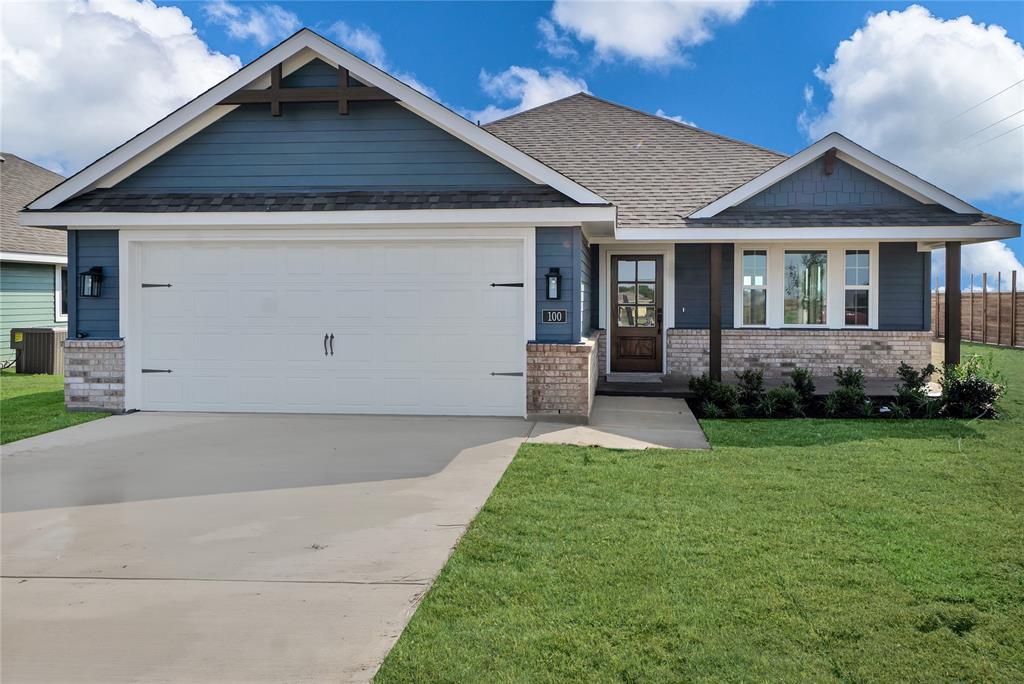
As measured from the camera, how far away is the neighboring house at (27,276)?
17281 millimetres

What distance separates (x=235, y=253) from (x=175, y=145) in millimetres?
1719

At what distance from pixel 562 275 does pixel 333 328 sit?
3.19 m

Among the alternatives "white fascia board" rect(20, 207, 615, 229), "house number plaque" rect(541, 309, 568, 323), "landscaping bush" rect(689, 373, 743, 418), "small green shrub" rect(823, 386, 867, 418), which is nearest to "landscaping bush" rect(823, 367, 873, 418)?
"small green shrub" rect(823, 386, 867, 418)

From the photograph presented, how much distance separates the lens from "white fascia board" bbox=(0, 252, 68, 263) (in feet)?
54.4

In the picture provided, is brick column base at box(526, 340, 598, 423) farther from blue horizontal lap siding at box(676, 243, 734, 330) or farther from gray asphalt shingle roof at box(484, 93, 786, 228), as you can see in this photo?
blue horizontal lap siding at box(676, 243, 734, 330)

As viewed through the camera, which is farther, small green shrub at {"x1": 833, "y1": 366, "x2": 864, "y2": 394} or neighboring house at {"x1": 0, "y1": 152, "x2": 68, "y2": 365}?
neighboring house at {"x1": 0, "y1": 152, "x2": 68, "y2": 365}

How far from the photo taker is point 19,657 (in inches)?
137

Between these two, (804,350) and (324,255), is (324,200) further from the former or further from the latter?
(804,350)

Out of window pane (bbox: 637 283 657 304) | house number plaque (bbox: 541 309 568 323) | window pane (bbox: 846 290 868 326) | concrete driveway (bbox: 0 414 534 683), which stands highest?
window pane (bbox: 637 283 657 304)

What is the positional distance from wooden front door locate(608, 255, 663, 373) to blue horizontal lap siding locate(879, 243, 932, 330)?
407cm

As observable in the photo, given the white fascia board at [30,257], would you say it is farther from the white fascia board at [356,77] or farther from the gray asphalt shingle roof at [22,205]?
the white fascia board at [356,77]

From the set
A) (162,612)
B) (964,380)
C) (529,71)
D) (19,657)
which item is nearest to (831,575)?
(162,612)

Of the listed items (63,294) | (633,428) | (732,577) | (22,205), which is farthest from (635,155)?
(22,205)

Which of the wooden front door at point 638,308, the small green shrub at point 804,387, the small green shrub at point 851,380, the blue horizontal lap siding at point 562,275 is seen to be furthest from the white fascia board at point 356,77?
the wooden front door at point 638,308
